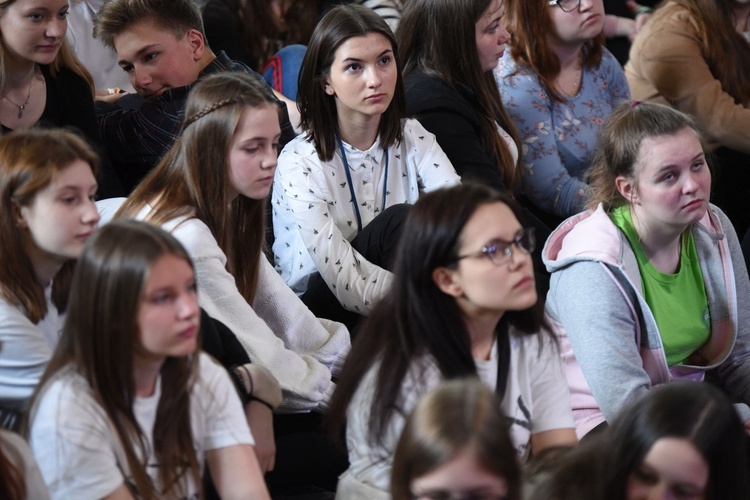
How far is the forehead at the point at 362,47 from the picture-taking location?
8.29 ft

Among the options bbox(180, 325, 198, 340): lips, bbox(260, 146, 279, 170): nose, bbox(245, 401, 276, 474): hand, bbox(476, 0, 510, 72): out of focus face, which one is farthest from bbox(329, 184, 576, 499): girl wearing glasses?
bbox(476, 0, 510, 72): out of focus face

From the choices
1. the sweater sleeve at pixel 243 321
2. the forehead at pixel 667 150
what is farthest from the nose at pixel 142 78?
the forehead at pixel 667 150

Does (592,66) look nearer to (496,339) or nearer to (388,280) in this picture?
(388,280)

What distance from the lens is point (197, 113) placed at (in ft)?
6.81

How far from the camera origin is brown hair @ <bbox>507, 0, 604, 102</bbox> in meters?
2.99

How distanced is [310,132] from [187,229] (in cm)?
67

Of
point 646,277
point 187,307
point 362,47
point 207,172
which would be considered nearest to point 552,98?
point 362,47

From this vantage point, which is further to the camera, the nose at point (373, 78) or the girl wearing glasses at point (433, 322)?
the nose at point (373, 78)

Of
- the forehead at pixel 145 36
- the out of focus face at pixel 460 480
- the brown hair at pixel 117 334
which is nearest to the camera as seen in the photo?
the out of focus face at pixel 460 480

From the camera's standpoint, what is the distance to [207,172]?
80.0 inches

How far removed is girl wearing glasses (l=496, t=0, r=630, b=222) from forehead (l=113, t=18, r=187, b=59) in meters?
0.92

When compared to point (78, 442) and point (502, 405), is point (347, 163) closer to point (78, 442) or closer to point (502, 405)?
point (502, 405)

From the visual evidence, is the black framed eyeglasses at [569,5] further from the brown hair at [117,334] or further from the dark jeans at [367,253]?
the brown hair at [117,334]

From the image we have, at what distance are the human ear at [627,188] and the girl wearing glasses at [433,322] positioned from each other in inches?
23.6
